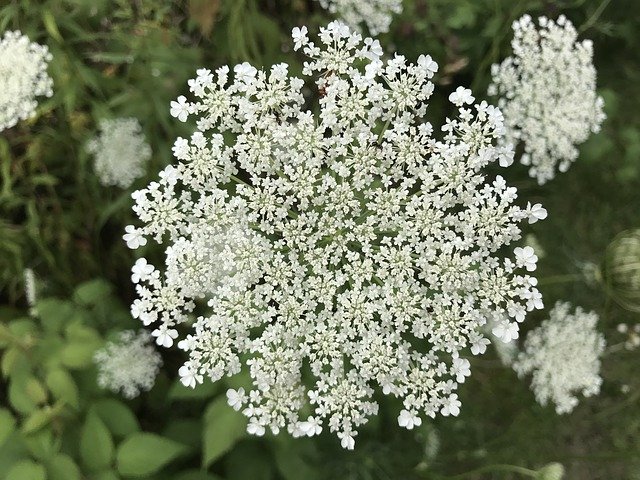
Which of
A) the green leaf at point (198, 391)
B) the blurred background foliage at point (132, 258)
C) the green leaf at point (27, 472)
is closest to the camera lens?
the green leaf at point (27, 472)

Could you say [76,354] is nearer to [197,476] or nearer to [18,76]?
[197,476]

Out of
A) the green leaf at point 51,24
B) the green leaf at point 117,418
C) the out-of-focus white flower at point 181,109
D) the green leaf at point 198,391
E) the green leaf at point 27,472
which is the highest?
the green leaf at point 51,24

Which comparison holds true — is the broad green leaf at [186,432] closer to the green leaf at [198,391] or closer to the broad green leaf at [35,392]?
the green leaf at [198,391]

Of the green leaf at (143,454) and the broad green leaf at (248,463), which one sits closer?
Answer: the green leaf at (143,454)

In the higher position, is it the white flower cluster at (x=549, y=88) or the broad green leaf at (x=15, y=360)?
the white flower cluster at (x=549, y=88)

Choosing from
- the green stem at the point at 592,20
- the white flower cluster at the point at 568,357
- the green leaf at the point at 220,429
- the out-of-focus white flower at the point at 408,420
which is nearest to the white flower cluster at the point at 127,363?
the green leaf at the point at 220,429

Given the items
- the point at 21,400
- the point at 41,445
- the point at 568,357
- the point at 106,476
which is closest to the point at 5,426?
the point at 21,400
